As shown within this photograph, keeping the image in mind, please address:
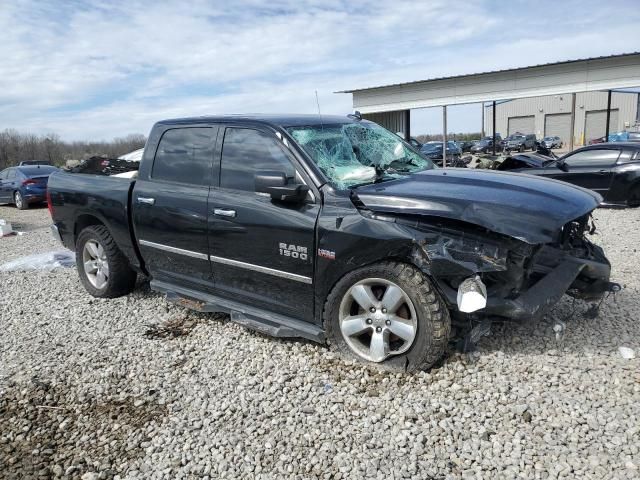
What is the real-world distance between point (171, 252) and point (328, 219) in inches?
69.3

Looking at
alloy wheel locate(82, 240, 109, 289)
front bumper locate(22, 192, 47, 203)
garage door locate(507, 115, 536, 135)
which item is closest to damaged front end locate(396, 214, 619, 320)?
alloy wheel locate(82, 240, 109, 289)

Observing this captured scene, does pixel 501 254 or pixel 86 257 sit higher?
pixel 501 254

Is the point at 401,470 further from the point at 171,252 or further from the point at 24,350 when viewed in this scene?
the point at 24,350

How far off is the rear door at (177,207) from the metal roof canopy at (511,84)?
67.7ft

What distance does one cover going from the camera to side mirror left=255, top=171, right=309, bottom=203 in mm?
3490

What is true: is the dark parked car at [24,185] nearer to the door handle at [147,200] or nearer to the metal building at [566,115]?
the door handle at [147,200]

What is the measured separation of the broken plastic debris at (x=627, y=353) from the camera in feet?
11.5

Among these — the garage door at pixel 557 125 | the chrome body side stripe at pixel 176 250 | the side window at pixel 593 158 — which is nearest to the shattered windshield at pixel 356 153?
the chrome body side stripe at pixel 176 250

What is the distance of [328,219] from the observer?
346 cm

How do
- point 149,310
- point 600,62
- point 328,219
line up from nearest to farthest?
1. point 328,219
2. point 149,310
3. point 600,62

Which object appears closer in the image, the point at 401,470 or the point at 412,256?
the point at 401,470

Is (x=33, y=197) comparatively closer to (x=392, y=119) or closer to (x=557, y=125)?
(x=392, y=119)

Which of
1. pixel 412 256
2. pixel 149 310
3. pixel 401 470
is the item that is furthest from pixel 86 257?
pixel 401 470

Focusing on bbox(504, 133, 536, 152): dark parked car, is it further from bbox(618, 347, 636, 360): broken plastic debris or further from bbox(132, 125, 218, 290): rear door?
bbox(132, 125, 218, 290): rear door
